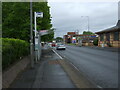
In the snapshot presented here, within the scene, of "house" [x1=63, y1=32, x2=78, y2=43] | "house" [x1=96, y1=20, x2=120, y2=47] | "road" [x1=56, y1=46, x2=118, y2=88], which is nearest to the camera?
"road" [x1=56, y1=46, x2=118, y2=88]

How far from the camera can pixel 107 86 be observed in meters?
6.71

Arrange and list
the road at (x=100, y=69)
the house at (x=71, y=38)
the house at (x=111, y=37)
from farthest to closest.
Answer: the house at (x=71, y=38), the house at (x=111, y=37), the road at (x=100, y=69)

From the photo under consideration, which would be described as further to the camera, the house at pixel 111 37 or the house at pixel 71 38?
the house at pixel 71 38

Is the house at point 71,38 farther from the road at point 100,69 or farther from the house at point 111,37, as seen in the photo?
the road at point 100,69

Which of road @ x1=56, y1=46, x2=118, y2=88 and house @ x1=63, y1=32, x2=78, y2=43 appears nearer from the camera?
road @ x1=56, y1=46, x2=118, y2=88

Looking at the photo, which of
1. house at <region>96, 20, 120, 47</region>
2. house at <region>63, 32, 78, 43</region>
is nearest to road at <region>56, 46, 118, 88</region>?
house at <region>96, 20, 120, 47</region>

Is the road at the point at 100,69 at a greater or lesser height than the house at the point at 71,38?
lesser

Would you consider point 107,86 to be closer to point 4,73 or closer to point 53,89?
point 53,89

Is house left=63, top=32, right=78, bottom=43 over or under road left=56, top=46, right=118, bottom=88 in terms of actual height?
over

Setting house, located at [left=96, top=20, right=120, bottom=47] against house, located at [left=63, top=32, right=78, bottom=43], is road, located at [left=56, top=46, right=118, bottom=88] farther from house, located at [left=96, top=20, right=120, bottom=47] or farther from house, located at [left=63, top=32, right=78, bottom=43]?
house, located at [left=63, top=32, right=78, bottom=43]

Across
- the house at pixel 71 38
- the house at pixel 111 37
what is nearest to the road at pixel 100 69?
the house at pixel 111 37

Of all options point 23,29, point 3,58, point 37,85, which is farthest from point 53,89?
point 23,29

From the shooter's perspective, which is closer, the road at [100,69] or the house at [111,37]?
the road at [100,69]

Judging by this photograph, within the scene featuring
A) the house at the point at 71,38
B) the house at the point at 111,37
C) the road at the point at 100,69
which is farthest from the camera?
the house at the point at 71,38
